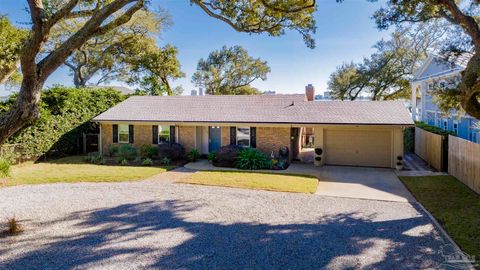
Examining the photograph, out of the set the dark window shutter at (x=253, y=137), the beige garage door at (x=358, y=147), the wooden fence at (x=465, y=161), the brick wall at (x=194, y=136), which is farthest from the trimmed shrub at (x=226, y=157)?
the wooden fence at (x=465, y=161)

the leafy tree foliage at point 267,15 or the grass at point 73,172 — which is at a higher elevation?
the leafy tree foliage at point 267,15

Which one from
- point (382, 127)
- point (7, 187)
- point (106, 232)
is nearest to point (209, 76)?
point (382, 127)

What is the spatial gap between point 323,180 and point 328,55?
Answer: 52.9 ft

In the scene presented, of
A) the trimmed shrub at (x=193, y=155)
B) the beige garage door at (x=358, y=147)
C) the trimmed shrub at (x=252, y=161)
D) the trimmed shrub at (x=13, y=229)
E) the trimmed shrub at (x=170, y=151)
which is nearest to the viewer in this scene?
the trimmed shrub at (x=13, y=229)

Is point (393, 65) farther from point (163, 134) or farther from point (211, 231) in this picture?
point (211, 231)

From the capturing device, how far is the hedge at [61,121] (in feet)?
58.4

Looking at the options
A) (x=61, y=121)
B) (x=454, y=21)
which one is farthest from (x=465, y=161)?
(x=61, y=121)

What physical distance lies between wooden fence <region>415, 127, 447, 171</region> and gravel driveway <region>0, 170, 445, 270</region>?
24.1ft

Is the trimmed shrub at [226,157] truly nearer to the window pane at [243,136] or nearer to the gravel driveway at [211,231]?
the window pane at [243,136]

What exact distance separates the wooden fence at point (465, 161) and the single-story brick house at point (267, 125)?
2.47 meters

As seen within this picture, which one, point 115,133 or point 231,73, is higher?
point 231,73

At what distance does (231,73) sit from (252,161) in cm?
3115

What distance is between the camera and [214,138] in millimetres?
20281

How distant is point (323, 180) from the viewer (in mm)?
13953
